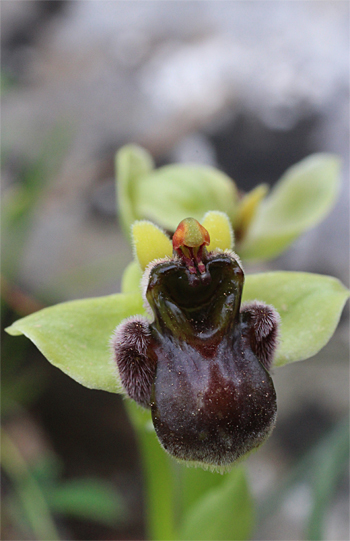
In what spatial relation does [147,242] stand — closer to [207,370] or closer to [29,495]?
[207,370]

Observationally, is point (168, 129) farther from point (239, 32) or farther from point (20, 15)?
point (20, 15)

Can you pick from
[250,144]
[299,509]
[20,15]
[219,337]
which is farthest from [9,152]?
[219,337]

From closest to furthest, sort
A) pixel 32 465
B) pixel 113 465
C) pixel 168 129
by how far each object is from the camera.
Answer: pixel 32 465 → pixel 113 465 → pixel 168 129

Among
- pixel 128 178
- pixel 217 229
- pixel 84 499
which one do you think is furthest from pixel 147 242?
pixel 84 499

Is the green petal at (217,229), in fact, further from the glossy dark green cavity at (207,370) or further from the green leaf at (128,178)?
the green leaf at (128,178)

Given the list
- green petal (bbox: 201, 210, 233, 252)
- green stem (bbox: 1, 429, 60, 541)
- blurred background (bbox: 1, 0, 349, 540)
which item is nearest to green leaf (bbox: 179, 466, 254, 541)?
blurred background (bbox: 1, 0, 349, 540)

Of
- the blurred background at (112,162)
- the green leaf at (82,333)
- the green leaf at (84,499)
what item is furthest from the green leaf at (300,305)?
the green leaf at (84,499)
